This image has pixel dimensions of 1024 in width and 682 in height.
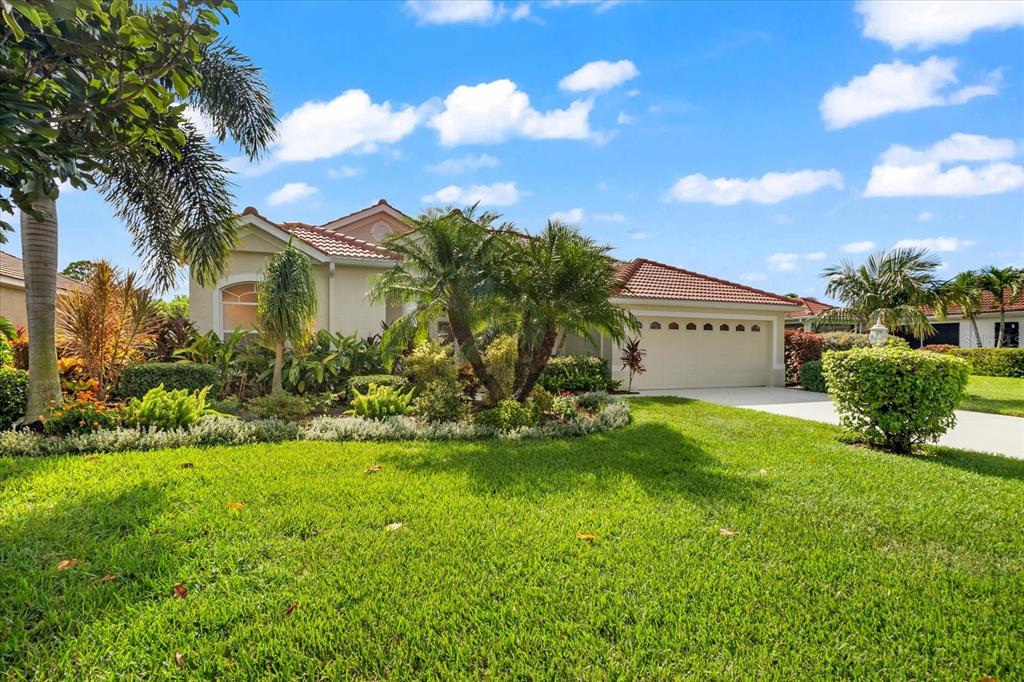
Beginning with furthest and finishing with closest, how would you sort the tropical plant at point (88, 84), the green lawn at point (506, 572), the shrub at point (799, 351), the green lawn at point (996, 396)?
the shrub at point (799, 351) → the green lawn at point (996, 396) → the tropical plant at point (88, 84) → the green lawn at point (506, 572)

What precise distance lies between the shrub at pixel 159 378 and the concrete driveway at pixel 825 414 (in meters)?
12.1

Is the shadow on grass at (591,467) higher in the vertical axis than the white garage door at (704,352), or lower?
lower

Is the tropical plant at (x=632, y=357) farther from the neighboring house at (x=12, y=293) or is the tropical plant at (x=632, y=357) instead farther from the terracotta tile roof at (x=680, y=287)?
the neighboring house at (x=12, y=293)

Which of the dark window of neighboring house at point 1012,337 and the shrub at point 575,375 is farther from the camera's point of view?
the dark window of neighboring house at point 1012,337

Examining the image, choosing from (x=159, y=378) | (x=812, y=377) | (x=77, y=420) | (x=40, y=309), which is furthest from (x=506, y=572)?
(x=812, y=377)

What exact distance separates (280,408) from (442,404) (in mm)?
3352

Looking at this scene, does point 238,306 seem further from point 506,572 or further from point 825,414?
point 825,414

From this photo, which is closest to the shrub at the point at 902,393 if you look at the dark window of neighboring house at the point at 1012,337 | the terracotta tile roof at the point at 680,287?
the terracotta tile roof at the point at 680,287

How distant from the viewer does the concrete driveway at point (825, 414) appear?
8.66 metres

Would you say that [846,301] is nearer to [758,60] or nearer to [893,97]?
[893,97]

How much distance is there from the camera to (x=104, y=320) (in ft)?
32.1

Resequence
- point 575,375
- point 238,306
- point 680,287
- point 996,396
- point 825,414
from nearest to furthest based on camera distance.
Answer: point 825,414 < point 238,306 < point 575,375 < point 996,396 < point 680,287

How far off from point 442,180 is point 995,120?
11.7 meters

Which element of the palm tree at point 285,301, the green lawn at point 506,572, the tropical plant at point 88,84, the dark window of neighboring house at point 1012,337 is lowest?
the green lawn at point 506,572
